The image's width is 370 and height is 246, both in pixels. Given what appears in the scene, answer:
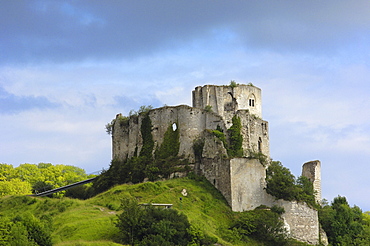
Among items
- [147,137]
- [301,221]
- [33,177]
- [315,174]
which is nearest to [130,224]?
[301,221]

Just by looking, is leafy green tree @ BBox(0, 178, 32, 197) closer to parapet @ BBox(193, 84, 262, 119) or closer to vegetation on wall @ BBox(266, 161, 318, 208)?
parapet @ BBox(193, 84, 262, 119)

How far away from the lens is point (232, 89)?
225 ft

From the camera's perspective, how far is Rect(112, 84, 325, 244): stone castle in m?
57.0

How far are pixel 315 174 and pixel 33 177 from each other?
128 feet

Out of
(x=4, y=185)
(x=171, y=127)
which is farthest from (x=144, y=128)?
(x=4, y=185)

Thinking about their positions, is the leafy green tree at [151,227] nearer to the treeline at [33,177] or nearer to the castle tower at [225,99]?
the castle tower at [225,99]

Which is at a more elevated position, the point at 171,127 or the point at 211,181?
the point at 171,127

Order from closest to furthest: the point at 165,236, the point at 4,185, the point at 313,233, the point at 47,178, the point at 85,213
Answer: the point at 165,236
the point at 85,213
the point at 313,233
the point at 4,185
the point at 47,178

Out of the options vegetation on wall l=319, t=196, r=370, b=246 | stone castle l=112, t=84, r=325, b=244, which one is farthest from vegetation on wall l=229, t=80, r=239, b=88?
vegetation on wall l=319, t=196, r=370, b=246

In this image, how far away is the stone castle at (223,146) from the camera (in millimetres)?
57031

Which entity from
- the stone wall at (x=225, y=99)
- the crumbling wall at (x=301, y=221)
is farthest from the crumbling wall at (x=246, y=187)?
the stone wall at (x=225, y=99)

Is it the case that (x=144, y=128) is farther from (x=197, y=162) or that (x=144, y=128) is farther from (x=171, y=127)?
(x=197, y=162)

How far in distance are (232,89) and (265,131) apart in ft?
19.1

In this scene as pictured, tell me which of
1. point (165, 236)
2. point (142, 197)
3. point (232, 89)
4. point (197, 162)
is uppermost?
point (232, 89)
